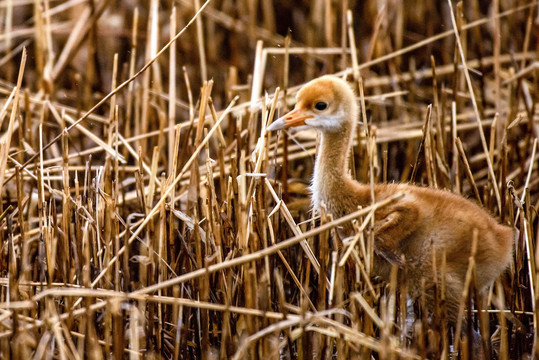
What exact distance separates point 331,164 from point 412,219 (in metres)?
0.45

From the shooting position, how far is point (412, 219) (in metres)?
3.61

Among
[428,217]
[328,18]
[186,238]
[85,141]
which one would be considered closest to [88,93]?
[85,141]

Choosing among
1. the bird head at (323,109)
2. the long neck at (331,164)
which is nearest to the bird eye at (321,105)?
the bird head at (323,109)

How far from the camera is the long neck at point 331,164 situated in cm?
384

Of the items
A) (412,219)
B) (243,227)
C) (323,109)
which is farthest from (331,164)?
(243,227)

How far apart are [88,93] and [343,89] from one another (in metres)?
2.80

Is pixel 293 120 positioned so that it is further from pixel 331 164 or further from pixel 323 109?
pixel 331 164

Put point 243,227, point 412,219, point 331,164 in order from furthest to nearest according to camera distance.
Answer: point 331,164 < point 412,219 < point 243,227

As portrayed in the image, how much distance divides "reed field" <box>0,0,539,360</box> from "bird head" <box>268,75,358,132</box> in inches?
3.7

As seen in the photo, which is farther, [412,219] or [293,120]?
[293,120]

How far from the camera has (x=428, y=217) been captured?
3.63 meters

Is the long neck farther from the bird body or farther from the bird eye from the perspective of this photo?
the bird eye

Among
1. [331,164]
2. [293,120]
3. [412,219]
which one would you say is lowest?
[412,219]

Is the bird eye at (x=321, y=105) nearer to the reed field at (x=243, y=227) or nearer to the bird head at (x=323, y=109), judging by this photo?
the bird head at (x=323, y=109)
